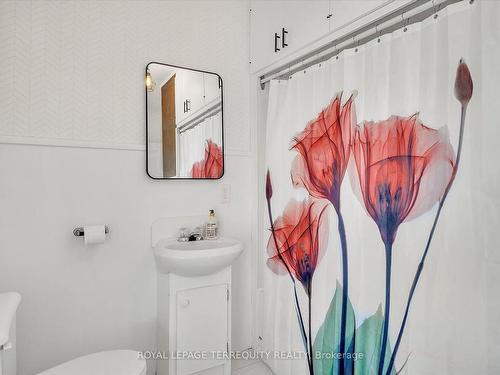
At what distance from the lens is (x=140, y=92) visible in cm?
174

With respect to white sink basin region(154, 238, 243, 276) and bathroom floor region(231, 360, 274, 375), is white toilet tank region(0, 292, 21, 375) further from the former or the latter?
bathroom floor region(231, 360, 274, 375)

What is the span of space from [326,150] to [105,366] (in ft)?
4.60

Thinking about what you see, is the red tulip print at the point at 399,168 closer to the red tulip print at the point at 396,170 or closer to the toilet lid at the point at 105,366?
the red tulip print at the point at 396,170

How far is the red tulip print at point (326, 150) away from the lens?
1.41 meters

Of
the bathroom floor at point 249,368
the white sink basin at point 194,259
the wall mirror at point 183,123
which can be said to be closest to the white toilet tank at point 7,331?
the white sink basin at point 194,259

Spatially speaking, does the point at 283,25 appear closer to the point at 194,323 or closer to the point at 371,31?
the point at 371,31

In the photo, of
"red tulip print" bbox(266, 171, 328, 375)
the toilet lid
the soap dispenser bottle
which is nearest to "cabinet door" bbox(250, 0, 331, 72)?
"red tulip print" bbox(266, 171, 328, 375)

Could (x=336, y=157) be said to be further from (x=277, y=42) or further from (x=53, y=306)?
(x=53, y=306)

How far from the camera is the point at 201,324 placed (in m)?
1.68

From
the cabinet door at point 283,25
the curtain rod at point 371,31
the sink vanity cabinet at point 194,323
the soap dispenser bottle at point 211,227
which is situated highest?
the cabinet door at point 283,25

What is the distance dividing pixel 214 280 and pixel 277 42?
1.50m

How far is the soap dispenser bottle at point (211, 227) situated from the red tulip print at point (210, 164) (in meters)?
0.25

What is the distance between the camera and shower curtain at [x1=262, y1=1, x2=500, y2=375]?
0.97 metres

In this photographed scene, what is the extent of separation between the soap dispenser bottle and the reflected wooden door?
0.35 metres
